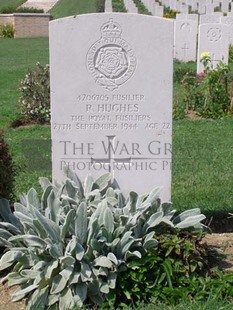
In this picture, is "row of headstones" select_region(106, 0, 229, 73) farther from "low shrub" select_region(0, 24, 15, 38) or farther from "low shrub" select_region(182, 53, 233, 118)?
"low shrub" select_region(0, 24, 15, 38)

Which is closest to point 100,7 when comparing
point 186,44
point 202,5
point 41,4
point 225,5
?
point 202,5

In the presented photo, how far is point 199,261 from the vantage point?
4141 millimetres

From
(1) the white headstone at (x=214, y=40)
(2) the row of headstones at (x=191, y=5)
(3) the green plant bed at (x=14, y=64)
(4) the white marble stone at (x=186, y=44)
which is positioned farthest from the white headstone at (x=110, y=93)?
(2) the row of headstones at (x=191, y=5)

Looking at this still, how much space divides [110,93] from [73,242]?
3.88 ft

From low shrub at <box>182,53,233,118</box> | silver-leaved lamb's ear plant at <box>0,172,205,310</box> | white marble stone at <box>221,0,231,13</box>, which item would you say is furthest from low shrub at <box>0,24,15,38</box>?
silver-leaved lamb's ear plant at <box>0,172,205,310</box>

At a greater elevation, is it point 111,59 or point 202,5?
point 202,5

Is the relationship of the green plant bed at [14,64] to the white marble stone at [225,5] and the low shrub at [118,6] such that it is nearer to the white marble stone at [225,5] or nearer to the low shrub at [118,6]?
the low shrub at [118,6]

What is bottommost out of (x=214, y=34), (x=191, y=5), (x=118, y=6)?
(x=214, y=34)

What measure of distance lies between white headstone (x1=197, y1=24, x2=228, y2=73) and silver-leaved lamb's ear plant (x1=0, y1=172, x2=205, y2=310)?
30.7ft

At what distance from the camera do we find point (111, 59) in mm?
4547

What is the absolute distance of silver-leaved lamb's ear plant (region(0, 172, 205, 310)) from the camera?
153 inches

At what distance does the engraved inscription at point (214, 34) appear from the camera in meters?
13.2

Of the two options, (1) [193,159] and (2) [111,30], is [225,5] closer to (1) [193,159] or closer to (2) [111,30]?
(1) [193,159]

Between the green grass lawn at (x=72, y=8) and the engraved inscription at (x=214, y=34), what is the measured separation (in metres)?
19.2
